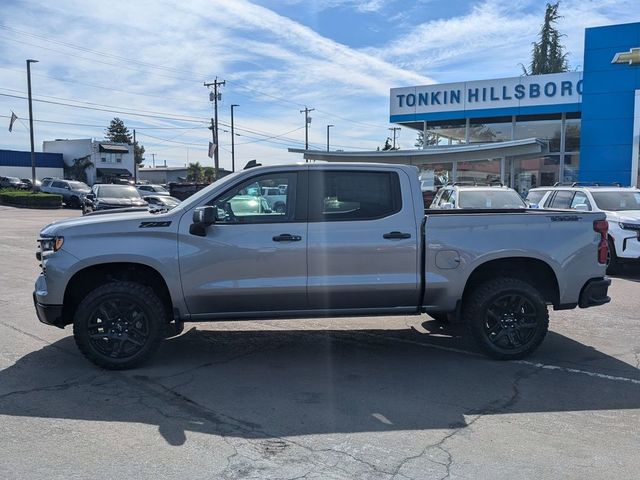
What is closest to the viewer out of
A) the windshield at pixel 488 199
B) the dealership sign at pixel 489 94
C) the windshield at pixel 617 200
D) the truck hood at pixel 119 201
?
the windshield at pixel 617 200

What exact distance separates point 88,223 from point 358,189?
8.50ft

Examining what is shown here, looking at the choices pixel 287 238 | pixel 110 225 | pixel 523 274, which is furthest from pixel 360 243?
pixel 110 225

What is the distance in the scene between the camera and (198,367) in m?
5.57

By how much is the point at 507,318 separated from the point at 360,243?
1.73m

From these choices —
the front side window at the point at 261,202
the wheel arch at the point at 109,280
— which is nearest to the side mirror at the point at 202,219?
the front side window at the point at 261,202

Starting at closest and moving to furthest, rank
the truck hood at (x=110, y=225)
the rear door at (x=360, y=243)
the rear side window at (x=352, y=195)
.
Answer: the truck hood at (x=110, y=225) < the rear door at (x=360, y=243) < the rear side window at (x=352, y=195)

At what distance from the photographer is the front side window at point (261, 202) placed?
5.44 metres

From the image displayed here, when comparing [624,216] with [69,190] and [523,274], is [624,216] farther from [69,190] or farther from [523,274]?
[69,190]

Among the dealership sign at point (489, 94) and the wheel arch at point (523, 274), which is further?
the dealership sign at point (489, 94)

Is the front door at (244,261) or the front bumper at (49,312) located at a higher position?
the front door at (244,261)

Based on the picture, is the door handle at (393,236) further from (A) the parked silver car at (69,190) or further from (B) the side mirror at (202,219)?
(A) the parked silver car at (69,190)

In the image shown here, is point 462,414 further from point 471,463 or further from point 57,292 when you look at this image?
point 57,292

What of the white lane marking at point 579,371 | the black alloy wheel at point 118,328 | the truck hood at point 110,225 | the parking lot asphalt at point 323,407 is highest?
the truck hood at point 110,225

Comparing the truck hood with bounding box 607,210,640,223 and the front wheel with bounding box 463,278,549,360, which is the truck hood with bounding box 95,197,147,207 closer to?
the truck hood with bounding box 607,210,640,223
